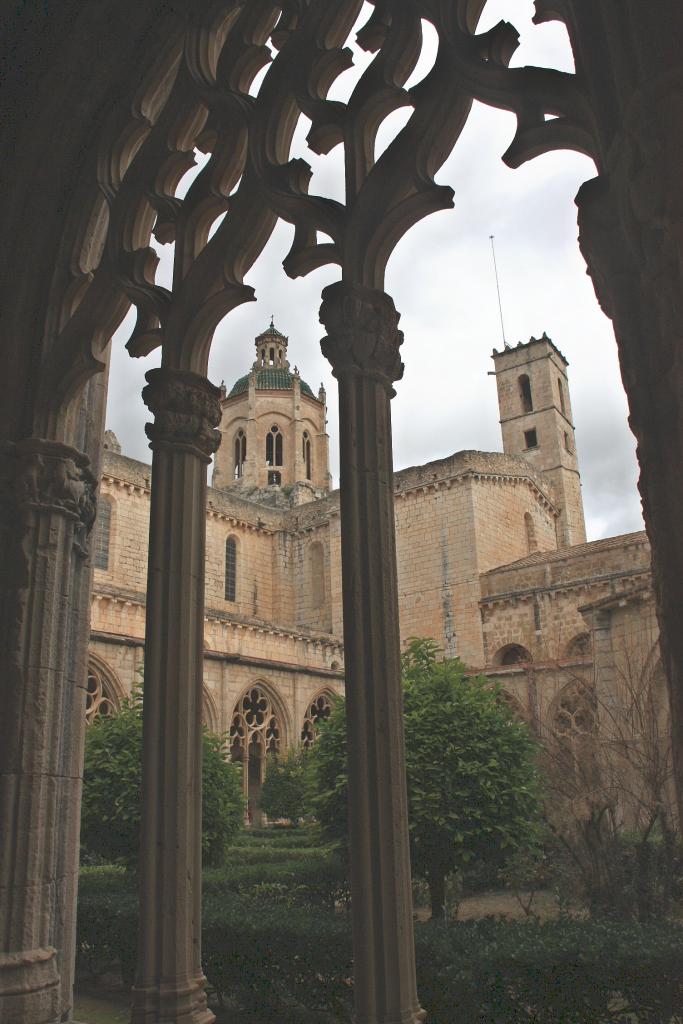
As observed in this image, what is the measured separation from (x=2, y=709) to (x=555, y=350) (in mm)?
35291

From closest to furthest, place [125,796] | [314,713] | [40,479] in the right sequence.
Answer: [40,479], [125,796], [314,713]

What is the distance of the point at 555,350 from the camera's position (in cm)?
3609

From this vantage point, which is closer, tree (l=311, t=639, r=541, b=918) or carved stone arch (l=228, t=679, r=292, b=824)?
tree (l=311, t=639, r=541, b=918)

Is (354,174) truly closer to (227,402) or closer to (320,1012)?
(320,1012)

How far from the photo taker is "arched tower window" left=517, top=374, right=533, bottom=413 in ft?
117

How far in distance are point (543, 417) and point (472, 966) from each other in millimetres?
32635

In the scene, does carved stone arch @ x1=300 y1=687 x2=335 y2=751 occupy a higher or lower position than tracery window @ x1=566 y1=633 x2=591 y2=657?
lower

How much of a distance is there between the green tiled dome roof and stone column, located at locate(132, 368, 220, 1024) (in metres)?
38.3

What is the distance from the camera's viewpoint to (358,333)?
2.93m

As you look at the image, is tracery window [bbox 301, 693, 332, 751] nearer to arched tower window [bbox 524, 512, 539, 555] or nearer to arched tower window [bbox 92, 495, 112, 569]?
arched tower window [bbox 92, 495, 112, 569]

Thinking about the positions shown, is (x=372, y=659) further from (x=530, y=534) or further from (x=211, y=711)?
(x=530, y=534)

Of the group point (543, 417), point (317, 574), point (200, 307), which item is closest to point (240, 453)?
point (317, 574)

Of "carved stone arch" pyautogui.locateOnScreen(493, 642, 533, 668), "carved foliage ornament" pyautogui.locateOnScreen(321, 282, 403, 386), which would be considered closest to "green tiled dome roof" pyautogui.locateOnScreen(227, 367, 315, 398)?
"carved stone arch" pyautogui.locateOnScreen(493, 642, 533, 668)

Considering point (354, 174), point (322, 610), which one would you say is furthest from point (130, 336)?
point (322, 610)
